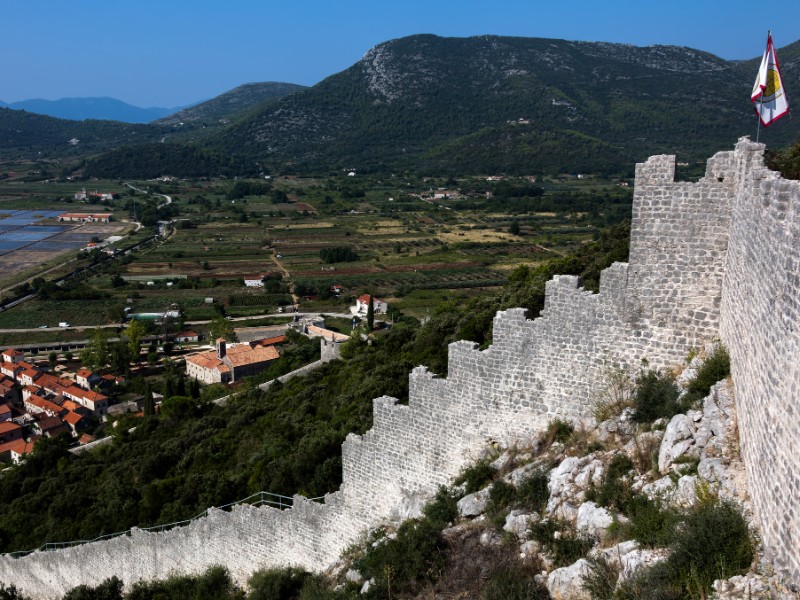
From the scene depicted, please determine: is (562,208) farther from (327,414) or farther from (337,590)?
(337,590)

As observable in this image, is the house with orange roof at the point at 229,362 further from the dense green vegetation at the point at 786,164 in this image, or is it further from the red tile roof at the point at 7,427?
the dense green vegetation at the point at 786,164

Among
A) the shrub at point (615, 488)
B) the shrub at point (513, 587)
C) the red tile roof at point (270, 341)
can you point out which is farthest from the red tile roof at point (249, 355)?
the shrub at point (615, 488)

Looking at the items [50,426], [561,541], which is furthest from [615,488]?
[50,426]

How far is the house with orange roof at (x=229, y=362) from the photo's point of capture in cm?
5544

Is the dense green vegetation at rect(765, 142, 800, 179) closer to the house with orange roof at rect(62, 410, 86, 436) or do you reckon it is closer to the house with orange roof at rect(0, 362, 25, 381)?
the house with orange roof at rect(62, 410, 86, 436)

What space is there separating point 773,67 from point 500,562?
7.74m

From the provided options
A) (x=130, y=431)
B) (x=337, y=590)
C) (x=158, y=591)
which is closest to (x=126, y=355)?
(x=130, y=431)

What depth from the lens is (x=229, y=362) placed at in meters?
56.0

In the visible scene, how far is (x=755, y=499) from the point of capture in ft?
20.7

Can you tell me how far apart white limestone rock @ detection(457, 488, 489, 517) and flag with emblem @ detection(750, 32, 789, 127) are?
6791mm

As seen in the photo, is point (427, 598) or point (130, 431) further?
point (130, 431)

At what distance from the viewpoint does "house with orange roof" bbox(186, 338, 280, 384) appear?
55438mm

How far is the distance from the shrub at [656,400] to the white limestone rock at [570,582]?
229 cm

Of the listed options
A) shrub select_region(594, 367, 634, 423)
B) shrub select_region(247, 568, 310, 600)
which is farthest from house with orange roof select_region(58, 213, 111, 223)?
shrub select_region(594, 367, 634, 423)
